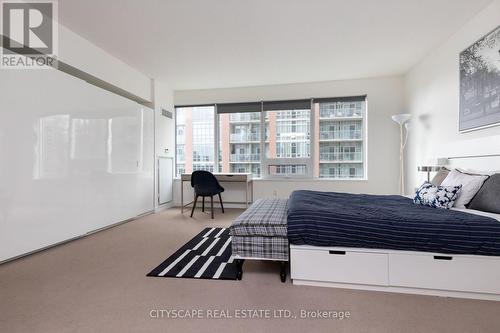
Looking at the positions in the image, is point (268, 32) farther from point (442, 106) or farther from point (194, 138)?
point (194, 138)

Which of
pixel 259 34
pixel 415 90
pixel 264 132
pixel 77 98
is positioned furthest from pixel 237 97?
pixel 415 90

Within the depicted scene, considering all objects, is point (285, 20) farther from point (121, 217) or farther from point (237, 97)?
point (121, 217)

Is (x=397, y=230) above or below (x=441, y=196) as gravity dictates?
below

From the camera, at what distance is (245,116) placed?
4.97 meters

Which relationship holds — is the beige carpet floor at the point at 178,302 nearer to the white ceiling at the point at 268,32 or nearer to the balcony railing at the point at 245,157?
the white ceiling at the point at 268,32

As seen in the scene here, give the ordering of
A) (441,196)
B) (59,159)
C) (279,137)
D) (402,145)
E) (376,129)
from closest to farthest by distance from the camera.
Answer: (441,196) → (59,159) → (402,145) → (376,129) → (279,137)

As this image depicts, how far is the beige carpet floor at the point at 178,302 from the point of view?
1.38m

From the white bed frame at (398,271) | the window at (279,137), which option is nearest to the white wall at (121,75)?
the window at (279,137)

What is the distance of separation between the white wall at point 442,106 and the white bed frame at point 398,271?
1.22 meters

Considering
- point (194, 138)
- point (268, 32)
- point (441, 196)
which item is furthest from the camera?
point (194, 138)

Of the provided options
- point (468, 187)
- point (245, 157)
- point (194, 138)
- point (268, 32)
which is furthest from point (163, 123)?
point (468, 187)

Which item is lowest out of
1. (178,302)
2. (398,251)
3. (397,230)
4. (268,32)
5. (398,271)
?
(178,302)

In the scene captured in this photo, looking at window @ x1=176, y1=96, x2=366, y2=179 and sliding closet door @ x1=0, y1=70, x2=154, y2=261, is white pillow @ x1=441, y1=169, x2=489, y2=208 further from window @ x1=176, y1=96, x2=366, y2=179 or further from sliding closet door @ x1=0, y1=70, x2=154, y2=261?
sliding closet door @ x1=0, y1=70, x2=154, y2=261

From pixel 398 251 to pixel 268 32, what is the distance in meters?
2.57
